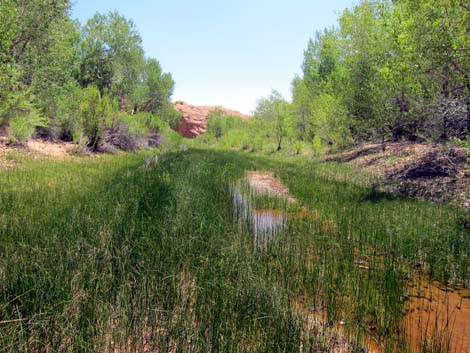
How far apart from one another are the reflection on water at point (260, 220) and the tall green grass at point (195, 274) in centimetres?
28

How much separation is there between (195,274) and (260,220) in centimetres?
382

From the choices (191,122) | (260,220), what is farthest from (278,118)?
(191,122)

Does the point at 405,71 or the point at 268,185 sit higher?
the point at 405,71

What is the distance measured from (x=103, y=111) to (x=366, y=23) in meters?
18.4

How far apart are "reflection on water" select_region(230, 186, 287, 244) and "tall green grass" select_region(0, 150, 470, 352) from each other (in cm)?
28

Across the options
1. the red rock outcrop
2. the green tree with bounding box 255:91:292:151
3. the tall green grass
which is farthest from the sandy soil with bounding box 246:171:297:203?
the red rock outcrop

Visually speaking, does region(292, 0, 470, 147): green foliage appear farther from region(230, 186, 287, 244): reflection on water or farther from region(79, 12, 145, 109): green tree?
region(79, 12, 145, 109): green tree

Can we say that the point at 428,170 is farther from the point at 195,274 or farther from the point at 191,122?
the point at 191,122

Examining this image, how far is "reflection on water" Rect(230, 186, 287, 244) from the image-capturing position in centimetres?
583

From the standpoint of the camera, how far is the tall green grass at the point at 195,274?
2631 mm

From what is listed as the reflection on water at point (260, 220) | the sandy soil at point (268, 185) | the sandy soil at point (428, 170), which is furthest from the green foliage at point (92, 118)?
the sandy soil at point (428, 170)

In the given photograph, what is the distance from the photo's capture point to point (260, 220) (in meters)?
7.33

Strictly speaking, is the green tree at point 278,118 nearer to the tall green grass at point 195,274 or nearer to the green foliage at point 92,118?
the green foliage at point 92,118

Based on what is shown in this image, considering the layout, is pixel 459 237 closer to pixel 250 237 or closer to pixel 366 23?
pixel 250 237
